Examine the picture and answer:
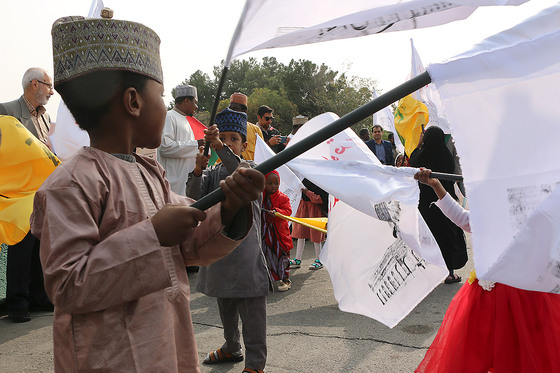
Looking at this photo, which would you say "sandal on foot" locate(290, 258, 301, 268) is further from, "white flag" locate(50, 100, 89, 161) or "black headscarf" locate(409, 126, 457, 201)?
"white flag" locate(50, 100, 89, 161)

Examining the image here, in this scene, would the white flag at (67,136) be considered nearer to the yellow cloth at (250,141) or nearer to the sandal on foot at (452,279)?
the yellow cloth at (250,141)

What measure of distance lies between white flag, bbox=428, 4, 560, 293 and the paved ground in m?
2.57

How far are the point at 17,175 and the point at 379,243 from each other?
10.2 ft

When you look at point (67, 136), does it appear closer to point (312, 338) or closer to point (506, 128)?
point (312, 338)

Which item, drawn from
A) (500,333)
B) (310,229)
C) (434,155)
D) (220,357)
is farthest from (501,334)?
(310,229)

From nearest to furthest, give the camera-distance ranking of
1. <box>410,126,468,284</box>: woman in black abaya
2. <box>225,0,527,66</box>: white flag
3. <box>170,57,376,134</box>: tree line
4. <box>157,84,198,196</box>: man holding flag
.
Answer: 1. <box>225,0,527,66</box>: white flag
2. <box>410,126,468,284</box>: woman in black abaya
3. <box>157,84,198,196</box>: man holding flag
4. <box>170,57,376,134</box>: tree line

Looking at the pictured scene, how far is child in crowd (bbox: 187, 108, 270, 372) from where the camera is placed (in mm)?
3508

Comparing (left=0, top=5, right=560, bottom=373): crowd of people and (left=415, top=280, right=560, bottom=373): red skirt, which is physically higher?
(left=0, top=5, right=560, bottom=373): crowd of people

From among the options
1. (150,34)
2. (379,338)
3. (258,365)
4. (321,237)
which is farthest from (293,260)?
(150,34)

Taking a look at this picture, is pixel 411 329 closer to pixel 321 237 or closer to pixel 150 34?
pixel 321 237

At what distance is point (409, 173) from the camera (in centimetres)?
327

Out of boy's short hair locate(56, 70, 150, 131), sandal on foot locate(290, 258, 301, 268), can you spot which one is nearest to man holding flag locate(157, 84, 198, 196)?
sandal on foot locate(290, 258, 301, 268)

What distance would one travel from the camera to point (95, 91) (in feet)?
4.96

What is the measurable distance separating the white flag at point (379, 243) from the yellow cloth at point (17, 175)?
232cm
